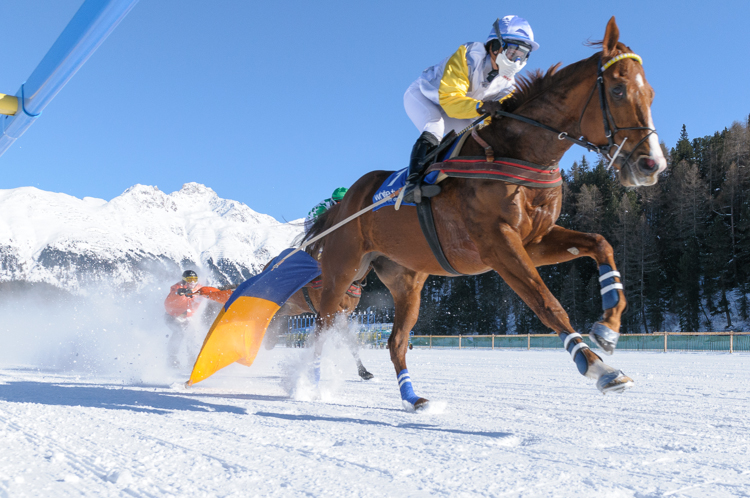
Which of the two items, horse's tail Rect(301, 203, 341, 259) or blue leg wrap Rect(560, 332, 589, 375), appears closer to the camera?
blue leg wrap Rect(560, 332, 589, 375)

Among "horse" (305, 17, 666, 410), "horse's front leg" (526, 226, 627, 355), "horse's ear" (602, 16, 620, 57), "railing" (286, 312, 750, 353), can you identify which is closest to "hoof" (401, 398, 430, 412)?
"horse" (305, 17, 666, 410)

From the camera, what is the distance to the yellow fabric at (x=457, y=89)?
404 centimetres

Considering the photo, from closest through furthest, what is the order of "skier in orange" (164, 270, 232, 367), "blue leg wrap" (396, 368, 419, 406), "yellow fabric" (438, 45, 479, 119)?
"yellow fabric" (438, 45, 479, 119), "blue leg wrap" (396, 368, 419, 406), "skier in orange" (164, 270, 232, 367)

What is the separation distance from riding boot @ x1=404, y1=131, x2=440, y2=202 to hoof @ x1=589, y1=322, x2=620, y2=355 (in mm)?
1782

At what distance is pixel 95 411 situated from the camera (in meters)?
4.10

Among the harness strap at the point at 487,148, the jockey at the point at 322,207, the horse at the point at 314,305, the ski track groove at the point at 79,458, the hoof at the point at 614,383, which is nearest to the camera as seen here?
the ski track groove at the point at 79,458

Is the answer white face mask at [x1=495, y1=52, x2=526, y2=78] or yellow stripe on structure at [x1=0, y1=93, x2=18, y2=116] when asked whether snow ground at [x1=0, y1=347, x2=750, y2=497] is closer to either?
yellow stripe on structure at [x1=0, y1=93, x2=18, y2=116]

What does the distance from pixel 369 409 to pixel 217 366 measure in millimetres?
2119

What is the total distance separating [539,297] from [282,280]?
3874 millimetres

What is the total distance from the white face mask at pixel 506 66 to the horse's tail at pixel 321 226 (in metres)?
2.40

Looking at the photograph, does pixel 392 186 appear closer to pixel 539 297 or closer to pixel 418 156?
pixel 418 156

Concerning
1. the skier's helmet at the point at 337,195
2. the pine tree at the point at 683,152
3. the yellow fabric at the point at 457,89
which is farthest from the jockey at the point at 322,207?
the pine tree at the point at 683,152

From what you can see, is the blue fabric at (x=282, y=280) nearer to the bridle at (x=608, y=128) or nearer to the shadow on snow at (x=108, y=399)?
the shadow on snow at (x=108, y=399)

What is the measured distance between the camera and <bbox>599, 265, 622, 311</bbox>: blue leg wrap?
3.35 meters
